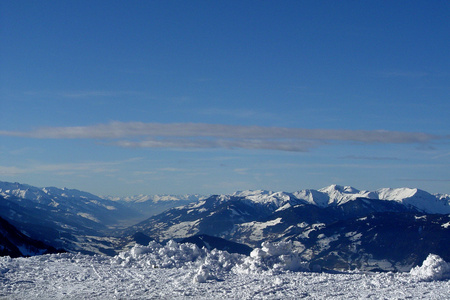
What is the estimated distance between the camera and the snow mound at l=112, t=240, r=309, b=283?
4521 centimetres

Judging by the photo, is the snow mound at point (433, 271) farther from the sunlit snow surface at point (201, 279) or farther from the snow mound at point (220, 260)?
the snow mound at point (220, 260)

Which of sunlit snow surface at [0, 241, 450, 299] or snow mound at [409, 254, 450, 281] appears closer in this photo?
sunlit snow surface at [0, 241, 450, 299]

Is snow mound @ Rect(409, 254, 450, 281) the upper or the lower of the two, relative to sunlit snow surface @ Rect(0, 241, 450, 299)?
upper

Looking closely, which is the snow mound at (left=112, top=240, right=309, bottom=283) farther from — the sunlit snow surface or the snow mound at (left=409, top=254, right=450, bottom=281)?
the snow mound at (left=409, top=254, right=450, bottom=281)

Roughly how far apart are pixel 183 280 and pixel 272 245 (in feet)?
43.5

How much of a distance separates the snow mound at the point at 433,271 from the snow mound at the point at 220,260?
37.5 ft

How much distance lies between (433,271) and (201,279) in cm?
2220

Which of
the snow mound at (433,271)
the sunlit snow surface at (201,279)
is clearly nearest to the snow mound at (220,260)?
the sunlit snow surface at (201,279)

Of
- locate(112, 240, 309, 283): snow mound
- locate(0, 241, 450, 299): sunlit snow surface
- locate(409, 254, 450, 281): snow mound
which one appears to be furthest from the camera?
locate(112, 240, 309, 283): snow mound

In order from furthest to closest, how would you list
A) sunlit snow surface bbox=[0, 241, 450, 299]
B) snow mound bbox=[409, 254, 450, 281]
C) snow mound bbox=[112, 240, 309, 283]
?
1. snow mound bbox=[112, 240, 309, 283]
2. snow mound bbox=[409, 254, 450, 281]
3. sunlit snow surface bbox=[0, 241, 450, 299]

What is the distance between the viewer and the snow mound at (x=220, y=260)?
45.2 metres

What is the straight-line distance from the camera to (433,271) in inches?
1686

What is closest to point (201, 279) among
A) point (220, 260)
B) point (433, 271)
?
point (220, 260)

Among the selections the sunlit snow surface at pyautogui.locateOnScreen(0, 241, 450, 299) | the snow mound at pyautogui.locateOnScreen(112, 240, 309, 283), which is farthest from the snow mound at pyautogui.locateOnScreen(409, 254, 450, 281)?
the snow mound at pyautogui.locateOnScreen(112, 240, 309, 283)
